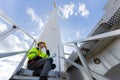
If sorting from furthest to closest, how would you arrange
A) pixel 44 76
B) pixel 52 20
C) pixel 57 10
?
pixel 57 10 → pixel 52 20 → pixel 44 76

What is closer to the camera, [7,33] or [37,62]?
[7,33]

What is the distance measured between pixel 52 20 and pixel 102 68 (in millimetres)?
6521

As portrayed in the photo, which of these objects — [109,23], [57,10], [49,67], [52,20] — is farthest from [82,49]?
[57,10]

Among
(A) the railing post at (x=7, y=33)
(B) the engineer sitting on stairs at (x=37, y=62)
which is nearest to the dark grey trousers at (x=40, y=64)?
(B) the engineer sitting on stairs at (x=37, y=62)

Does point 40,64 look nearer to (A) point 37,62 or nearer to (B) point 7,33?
(A) point 37,62

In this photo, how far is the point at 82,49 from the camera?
15.9 ft

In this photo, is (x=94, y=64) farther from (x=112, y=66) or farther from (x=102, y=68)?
(x=112, y=66)

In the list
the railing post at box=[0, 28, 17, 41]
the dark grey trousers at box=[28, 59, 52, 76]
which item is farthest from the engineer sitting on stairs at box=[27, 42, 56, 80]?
the railing post at box=[0, 28, 17, 41]

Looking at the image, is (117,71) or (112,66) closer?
(112,66)

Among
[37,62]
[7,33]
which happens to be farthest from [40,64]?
[7,33]

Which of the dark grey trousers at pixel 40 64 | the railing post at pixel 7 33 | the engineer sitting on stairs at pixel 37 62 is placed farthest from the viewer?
the engineer sitting on stairs at pixel 37 62

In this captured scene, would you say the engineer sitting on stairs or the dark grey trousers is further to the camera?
the engineer sitting on stairs

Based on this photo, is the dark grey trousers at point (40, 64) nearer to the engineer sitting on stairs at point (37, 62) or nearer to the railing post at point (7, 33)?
the engineer sitting on stairs at point (37, 62)

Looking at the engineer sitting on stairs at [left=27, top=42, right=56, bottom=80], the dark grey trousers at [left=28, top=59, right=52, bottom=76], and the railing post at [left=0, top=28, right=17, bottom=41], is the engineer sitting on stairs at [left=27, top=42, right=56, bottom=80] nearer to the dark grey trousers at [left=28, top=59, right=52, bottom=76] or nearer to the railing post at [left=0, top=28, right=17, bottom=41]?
the dark grey trousers at [left=28, top=59, right=52, bottom=76]
